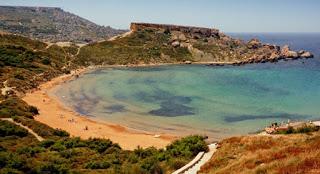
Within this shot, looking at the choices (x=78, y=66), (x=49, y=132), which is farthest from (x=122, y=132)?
(x=78, y=66)

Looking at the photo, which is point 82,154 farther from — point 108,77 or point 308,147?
point 108,77

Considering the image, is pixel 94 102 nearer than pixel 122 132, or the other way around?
pixel 122 132

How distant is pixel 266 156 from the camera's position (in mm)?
20891

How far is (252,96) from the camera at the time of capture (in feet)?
266

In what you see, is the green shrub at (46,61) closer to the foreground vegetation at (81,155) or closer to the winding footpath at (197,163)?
the foreground vegetation at (81,155)

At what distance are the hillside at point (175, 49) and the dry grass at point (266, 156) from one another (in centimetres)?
10615

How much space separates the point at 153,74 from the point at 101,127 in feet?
198

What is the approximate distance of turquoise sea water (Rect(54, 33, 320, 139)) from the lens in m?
58.2

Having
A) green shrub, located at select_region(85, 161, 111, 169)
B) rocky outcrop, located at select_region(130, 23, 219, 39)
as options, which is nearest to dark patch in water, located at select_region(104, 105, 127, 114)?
green shrub, located at select_region(85, 161, 111, 169)

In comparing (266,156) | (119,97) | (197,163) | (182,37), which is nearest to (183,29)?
(182,37)

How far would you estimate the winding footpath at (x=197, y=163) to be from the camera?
78.1 ft

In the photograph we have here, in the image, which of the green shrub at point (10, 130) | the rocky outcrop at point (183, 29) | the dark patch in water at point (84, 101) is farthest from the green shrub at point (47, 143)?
the rocky outcrop at point (183, 29)

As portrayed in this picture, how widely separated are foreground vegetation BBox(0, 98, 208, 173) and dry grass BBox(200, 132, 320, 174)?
99.7 inches

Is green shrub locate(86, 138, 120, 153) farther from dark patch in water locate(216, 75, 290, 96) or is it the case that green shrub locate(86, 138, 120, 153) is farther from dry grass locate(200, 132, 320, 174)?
dark patch in water locate(216, 75, 290, 96)
